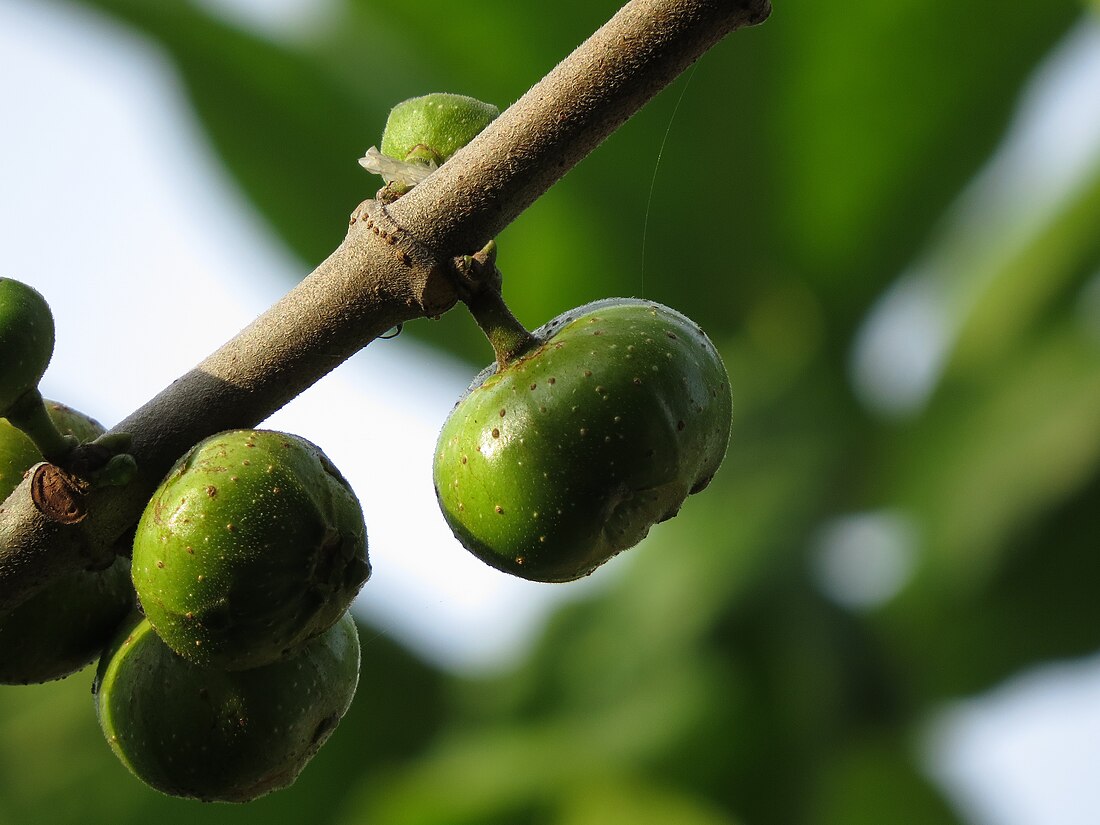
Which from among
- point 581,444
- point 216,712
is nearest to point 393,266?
point 581,444

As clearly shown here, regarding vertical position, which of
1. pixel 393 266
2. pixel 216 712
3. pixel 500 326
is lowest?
pixel 216 712

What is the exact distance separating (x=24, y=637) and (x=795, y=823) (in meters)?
5.38

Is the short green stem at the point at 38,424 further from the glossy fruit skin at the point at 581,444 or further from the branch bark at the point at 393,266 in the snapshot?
the glossy fruit skin at the point at 581,444

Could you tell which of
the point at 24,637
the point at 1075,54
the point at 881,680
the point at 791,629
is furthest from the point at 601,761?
the point at 24,637

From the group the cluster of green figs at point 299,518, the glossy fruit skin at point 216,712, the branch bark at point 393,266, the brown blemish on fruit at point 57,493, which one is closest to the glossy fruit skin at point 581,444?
the cluster of green figs at point 299,518

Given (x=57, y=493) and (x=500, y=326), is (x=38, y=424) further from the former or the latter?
(x=500, y=326)

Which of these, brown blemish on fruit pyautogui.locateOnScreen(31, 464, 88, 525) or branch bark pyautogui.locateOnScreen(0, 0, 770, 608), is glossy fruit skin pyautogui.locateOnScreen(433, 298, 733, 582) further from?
brown blemish on fruit pyautogui.locateOnScreen(31, 464, 88, 525)

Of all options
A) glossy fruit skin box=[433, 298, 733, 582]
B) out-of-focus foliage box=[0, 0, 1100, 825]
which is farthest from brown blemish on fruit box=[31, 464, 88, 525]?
out-of-focus foliage box=[0, 0, 1100, 825]

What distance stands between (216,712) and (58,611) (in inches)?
11.1

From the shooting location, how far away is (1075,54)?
22.2 feet

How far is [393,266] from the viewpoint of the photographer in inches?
62.0

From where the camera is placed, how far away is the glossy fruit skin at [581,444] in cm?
160

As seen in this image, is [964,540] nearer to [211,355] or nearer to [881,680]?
[881,680]

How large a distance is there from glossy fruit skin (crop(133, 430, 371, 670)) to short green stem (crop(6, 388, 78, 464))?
135mm
